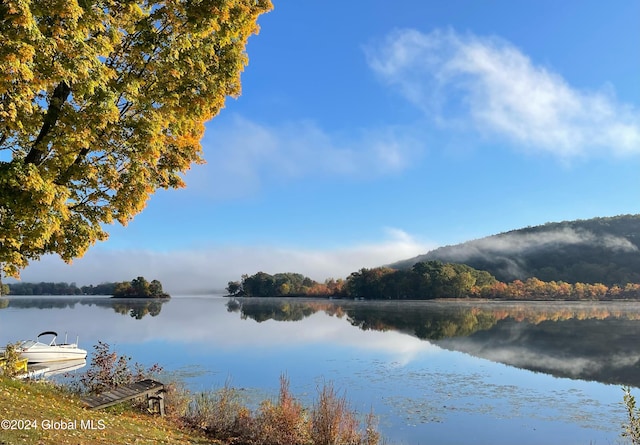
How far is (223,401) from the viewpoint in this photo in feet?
44.7

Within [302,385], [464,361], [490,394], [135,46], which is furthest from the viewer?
[464,361]

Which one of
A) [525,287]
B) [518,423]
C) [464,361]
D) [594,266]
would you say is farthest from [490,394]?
[594,266]

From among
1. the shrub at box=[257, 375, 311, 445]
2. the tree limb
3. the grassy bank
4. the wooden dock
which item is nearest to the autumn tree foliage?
the tree limb

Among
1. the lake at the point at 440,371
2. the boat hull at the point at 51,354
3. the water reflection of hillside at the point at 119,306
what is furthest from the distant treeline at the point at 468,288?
the boat hull at the point at 51,354

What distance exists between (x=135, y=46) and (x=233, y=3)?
223 centimetres

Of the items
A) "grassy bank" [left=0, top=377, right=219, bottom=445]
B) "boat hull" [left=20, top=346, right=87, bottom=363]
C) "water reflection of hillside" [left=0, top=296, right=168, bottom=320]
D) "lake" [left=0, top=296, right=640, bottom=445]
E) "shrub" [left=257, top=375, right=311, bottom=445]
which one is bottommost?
"water reflection of hillside" [left=0, top=296, right=168, bottom=320]

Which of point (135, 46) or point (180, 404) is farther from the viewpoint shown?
point (180, 404)

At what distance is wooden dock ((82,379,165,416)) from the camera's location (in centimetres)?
1297

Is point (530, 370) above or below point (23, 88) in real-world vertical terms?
below

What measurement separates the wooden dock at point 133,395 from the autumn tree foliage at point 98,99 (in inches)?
183

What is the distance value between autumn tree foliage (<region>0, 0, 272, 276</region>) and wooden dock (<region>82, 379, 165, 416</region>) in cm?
465

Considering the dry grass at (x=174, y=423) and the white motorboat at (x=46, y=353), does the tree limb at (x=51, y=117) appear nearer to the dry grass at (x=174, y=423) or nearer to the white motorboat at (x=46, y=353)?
the dry grass at (x=174, y=423)

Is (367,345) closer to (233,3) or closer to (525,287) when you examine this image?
(233,3)

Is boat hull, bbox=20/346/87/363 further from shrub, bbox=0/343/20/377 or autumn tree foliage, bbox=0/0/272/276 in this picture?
autumn tree foliage, bbox=0/0/272/276
